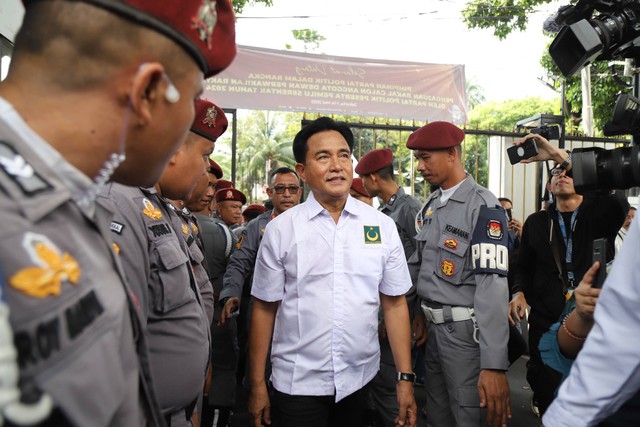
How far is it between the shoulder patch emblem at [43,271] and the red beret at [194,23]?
37 centimetres

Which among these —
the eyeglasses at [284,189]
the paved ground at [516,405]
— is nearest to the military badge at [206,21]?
the eyeglasses at [284,189]

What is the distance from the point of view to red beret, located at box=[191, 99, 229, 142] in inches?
86.6

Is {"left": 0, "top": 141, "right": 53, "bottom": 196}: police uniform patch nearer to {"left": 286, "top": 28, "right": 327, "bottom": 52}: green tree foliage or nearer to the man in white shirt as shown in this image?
the man in white shirt

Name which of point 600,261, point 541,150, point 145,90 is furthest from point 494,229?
point 145,90

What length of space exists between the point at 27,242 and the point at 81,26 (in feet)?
1.12

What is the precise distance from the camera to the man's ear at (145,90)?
30.4 inches

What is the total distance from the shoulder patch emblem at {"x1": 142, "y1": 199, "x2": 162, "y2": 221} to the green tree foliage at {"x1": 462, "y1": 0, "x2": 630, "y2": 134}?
919 centimetres

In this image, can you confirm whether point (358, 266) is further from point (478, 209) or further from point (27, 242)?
point (27, 242)

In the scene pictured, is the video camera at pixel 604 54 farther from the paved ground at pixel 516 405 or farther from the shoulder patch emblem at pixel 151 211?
the paved ground at pixel 516 405

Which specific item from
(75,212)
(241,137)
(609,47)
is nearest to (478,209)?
(609,47)

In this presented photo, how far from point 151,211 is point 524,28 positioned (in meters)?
10.4

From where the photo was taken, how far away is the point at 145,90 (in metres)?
0.79

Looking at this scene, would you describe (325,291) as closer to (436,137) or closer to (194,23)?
(436,137)

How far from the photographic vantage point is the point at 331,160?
8.39 ft
